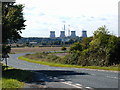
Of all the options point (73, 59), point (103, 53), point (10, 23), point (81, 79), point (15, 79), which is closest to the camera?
point (15, 79)

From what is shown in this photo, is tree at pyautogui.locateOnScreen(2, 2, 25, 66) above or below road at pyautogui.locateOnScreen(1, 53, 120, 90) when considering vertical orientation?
above

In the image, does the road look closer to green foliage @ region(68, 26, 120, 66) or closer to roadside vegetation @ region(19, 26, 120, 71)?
roadside vegetation @ region(19, 26, 120, 71)

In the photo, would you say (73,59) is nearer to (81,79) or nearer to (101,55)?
(101,55)

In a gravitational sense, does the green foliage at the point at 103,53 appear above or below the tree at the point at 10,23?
below

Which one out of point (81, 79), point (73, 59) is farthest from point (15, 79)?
point (73, 59)

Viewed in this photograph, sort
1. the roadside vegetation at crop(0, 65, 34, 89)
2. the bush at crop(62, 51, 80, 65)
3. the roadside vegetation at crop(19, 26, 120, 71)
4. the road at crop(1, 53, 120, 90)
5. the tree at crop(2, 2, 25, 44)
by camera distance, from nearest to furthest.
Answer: the roadside vegetation at crop(0, 65, 34, 89)
the road at crop(1, 53, 120, 90)
the tree at crop(2, 2, 25, 44)
the roadside vegetation at crop(19, 26, 120, 71)
the bush at crop(62, 51, 80, 65)

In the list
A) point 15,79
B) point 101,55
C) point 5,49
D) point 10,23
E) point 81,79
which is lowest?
point 81,79

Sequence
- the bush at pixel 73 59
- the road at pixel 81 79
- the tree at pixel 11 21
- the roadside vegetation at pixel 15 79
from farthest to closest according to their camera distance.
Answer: the bush at pixel 73 59 → the tree at pixel 11 21 → the road at pixel 81 79 → the roadside vegetation at pixel 15 79

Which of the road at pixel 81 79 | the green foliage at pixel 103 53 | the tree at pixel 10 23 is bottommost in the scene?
the road at pixel 81 79

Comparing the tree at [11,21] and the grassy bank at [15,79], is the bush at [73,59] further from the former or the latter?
the grassy bank at [15,79]

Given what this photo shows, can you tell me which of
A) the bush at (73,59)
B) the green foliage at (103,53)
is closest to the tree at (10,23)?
the green foliage at (103,53)

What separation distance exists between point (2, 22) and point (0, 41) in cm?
189

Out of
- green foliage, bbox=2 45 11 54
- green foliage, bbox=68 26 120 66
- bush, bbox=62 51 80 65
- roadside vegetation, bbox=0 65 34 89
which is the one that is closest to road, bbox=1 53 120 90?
roadside vegetation, bbox=0 65 34 89

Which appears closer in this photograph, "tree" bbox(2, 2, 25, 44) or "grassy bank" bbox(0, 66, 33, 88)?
"grassy bank" bbox(0, 66, 33, 88)
